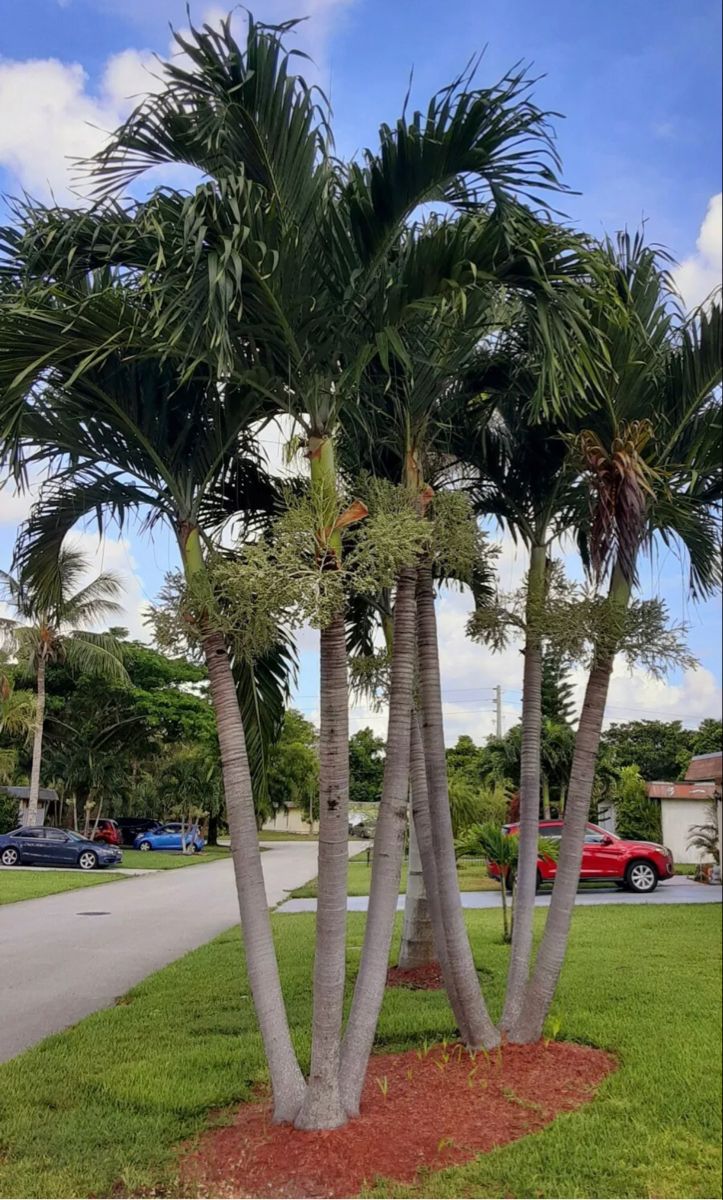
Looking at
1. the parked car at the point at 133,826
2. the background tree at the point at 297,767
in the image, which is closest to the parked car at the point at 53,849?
the parked car at the point at 133,826

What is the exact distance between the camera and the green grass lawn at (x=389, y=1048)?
325 cm

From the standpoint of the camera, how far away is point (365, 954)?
12.7 ft

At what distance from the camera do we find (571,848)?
4.53 metres

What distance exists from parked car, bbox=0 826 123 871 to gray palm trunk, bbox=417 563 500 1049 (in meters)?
3.70

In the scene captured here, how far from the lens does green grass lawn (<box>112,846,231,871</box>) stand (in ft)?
32.3

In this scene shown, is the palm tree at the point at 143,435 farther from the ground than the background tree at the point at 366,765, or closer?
farther from the ground

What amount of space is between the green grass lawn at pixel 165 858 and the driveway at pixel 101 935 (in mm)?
599

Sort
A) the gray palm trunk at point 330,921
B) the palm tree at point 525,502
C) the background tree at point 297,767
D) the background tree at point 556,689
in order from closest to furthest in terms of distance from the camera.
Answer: the gray palm trunk at point 330,921 → the palm tree at point 525,502 → the background tree at point 556,689 → the background tree at point 297,767

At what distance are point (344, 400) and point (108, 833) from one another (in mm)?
6586

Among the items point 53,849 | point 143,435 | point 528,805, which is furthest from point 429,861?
point 53,849

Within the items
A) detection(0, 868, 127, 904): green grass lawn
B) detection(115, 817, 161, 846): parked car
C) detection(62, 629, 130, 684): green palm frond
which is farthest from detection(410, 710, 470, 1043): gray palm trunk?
detection(115, 817, 161, 846): parked car

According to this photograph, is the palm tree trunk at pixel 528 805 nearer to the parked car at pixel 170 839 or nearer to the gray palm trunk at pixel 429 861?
the gray palm trunk at pixel 429 861

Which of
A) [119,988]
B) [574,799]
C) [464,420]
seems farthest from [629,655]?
[119,988]

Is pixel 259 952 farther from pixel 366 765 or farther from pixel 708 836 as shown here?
pixel 708 836
